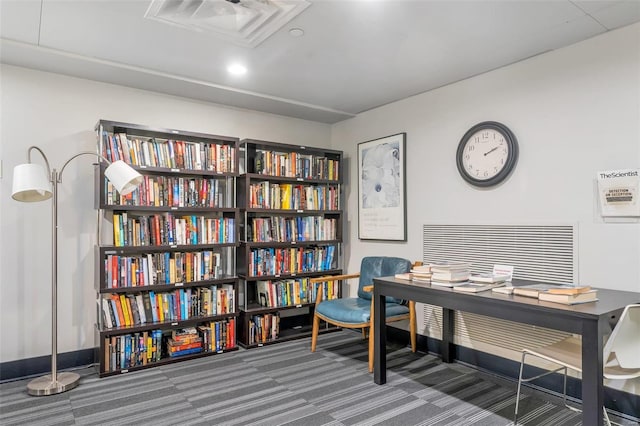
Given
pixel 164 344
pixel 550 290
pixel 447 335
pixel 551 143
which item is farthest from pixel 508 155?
pixel 164 344

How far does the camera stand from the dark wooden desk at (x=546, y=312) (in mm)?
1876

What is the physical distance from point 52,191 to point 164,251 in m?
1.03

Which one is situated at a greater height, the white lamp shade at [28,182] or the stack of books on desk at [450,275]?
the white lamp shade at [28,182]

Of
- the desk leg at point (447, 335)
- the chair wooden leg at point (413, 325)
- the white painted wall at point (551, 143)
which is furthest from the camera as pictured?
the chair wooden leg at point (413, 325)

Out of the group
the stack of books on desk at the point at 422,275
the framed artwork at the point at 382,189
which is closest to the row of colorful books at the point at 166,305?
the framed artwork at the point at 382,189

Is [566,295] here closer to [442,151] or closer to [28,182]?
[442,151]

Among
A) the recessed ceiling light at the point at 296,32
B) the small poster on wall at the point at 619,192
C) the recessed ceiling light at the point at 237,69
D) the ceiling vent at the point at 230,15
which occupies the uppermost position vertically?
the ceiling vent at the point at 230,15

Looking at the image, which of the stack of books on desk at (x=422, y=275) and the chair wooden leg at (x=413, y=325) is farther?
A: the chair wooden leg at (x=413, y=325)

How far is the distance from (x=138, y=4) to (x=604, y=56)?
3100 mm

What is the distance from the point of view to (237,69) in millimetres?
3357

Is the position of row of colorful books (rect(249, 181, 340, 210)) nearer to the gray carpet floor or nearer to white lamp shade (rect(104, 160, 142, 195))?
white lamp shade (rect(104, 160, 142, 195))

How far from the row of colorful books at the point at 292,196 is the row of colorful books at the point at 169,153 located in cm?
39

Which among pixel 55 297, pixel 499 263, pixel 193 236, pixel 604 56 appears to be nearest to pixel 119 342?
pixel 55 297

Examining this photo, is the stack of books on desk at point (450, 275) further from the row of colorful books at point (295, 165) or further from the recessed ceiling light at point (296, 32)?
the row of colorful books at point (295, 165)
